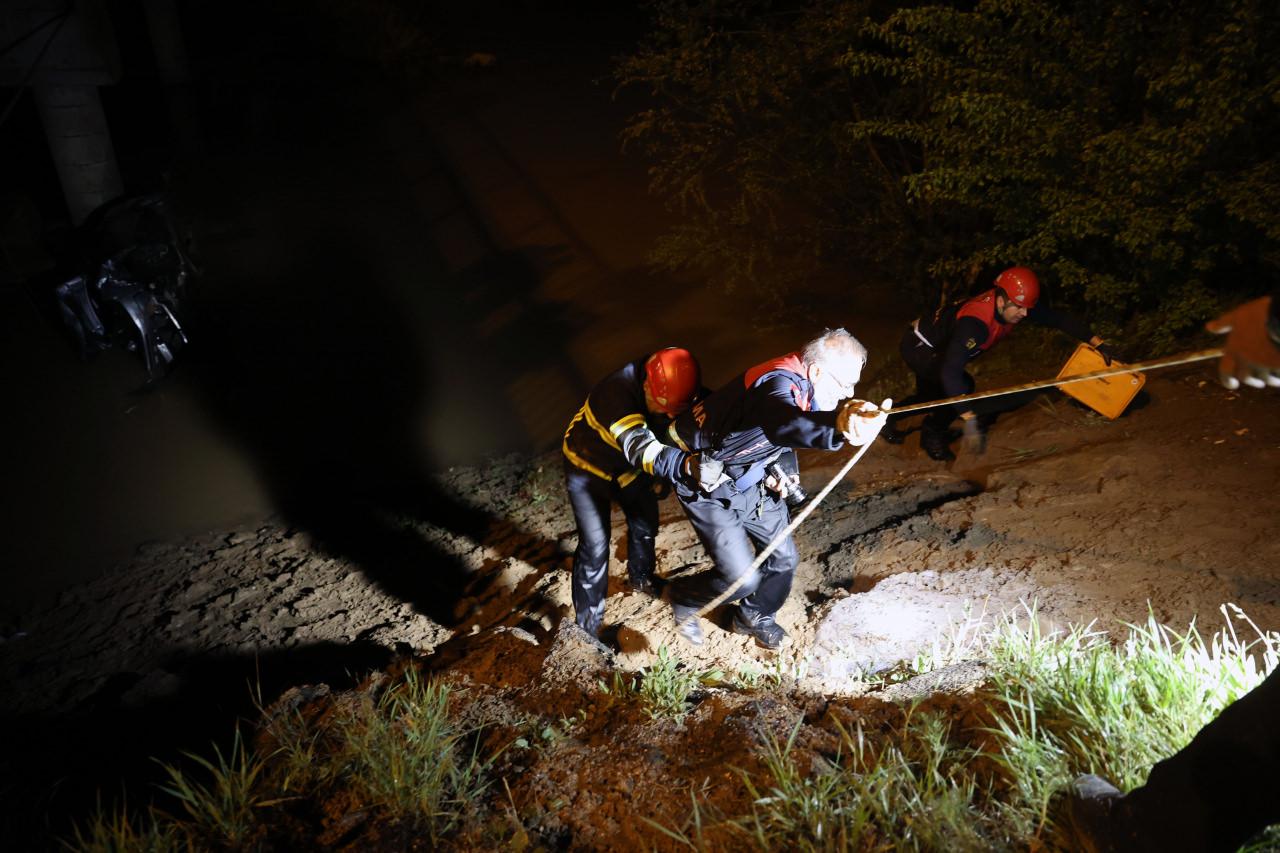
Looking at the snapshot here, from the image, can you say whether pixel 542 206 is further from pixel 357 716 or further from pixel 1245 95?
pixel 357 716

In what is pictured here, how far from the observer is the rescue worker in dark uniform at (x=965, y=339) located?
5457 millimetres

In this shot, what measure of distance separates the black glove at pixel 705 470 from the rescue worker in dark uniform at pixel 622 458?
0.07m

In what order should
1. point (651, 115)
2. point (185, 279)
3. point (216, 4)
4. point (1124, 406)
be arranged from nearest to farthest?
point (1124, 406) → point (651, 115) → point (185, 279) → point (216, 4)

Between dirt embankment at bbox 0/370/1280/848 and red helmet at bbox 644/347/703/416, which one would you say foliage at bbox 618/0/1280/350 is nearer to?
dirt embankment at bbox 0/370/1280/848

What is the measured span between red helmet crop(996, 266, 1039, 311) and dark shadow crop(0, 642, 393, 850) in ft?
14.6

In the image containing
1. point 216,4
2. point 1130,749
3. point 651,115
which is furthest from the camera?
point 216,4

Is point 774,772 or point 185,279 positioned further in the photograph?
point 185,279

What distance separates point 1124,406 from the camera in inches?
224

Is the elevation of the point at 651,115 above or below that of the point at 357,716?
above

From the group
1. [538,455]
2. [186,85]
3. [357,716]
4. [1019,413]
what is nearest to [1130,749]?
[357,716]

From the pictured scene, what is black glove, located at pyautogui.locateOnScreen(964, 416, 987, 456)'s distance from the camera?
6121mm

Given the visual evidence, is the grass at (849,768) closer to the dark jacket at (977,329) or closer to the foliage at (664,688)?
the foliage at (664,688)

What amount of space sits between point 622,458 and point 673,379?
58cm

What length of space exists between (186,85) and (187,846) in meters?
20.0
